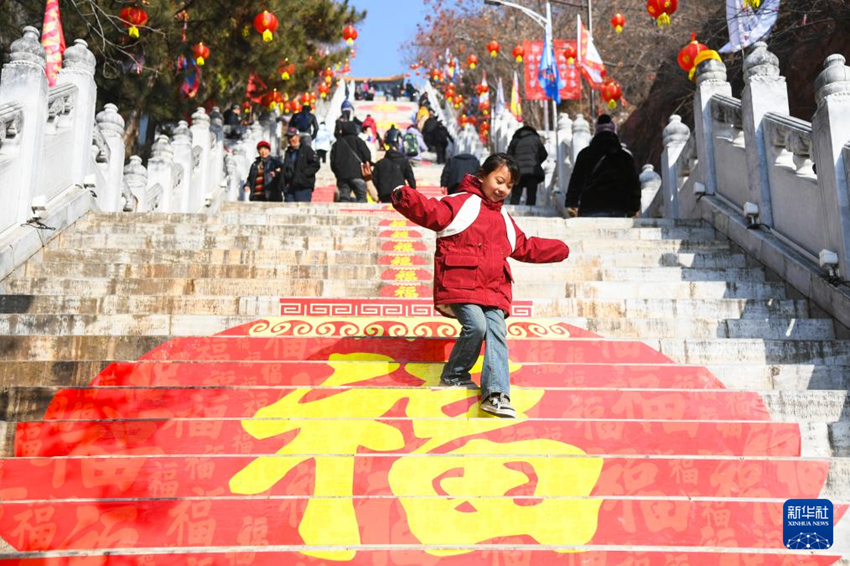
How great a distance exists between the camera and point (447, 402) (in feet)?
17.6

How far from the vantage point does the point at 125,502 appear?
14.4 ft

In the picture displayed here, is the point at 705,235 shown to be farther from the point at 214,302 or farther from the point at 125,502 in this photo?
the point at 125,502

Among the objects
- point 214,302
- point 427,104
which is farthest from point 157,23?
point 427,104

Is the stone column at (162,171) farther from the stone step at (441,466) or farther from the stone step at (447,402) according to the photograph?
the stone step at (441,466)

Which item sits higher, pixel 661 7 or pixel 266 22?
pixel 266 22

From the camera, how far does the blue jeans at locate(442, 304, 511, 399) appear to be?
5203 millimetres

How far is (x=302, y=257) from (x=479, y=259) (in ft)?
9.83

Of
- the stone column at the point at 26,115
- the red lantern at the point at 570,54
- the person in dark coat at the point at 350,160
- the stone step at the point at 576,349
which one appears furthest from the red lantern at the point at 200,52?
the stone step at the point at 576,349

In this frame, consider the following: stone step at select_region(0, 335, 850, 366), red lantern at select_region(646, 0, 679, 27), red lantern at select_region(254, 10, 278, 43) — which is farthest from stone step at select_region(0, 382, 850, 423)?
red lantern at select_region(254, 10, 278, 43)

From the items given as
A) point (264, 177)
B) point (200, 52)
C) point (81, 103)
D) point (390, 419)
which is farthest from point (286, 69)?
point (390, 419)

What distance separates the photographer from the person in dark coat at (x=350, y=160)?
1401cm

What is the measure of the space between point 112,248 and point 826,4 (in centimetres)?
1390

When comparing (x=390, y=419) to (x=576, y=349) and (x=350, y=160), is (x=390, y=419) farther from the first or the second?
(x=350, y=160)

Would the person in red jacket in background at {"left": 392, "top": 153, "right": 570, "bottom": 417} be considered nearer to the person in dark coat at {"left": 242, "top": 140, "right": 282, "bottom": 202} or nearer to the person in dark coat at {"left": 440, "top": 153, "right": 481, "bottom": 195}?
the person in dark coat at {"left": 440, "top": 153, "right": 481, "bottom": 195}
